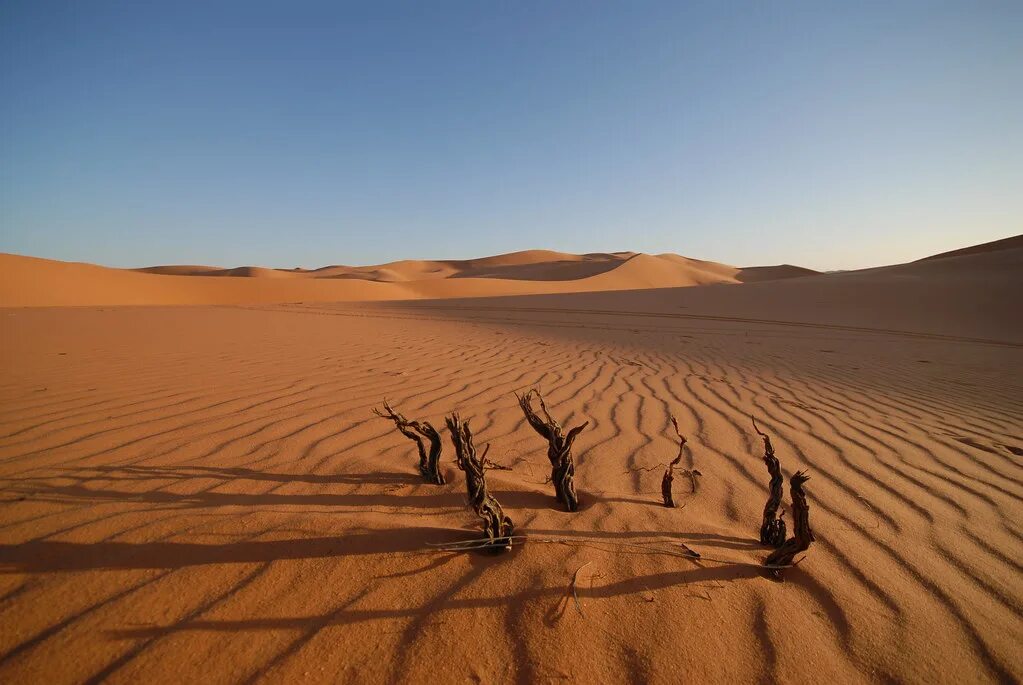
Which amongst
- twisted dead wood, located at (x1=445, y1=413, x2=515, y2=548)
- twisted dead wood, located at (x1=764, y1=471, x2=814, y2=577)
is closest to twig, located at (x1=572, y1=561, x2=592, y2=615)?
twisted dead wood, located at (x1=445, y1=413, x2=515, y2=548)

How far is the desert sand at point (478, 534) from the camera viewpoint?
4.33ft

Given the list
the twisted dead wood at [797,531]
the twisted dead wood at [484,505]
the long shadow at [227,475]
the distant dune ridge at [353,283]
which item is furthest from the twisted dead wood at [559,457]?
the distant dune ridge at [353,283]

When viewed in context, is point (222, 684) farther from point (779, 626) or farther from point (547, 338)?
point (547, 338)

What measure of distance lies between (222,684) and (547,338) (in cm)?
755

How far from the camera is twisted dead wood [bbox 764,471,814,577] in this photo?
1.65m

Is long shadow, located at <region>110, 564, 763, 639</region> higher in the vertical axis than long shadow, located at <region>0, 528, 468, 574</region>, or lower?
lower

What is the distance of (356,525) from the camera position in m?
1.86

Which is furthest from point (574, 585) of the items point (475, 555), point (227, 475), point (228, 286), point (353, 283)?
point (353, 283)

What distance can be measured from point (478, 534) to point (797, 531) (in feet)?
3.77

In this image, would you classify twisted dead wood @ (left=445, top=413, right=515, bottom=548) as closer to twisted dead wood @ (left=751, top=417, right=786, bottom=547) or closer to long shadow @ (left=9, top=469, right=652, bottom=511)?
long shadow @ (left=9, top=469, right=652, bottom=511)

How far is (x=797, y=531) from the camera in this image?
1668 millimetres

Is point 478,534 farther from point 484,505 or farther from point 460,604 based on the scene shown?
point 460,604

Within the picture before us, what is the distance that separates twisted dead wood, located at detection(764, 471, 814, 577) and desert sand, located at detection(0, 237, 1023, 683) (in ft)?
0.26

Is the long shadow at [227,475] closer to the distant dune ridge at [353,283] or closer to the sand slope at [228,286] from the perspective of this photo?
the distant dune ridge at [353,283]
